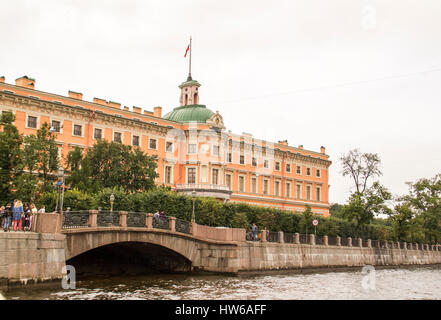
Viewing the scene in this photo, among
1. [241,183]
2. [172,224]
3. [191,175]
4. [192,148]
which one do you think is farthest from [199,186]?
[172,224]

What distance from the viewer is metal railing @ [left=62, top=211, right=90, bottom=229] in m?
22.0

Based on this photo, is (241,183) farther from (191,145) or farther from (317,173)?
(317,173)

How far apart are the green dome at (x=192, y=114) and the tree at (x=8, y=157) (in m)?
29.0

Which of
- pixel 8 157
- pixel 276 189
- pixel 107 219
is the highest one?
pixel 276 189

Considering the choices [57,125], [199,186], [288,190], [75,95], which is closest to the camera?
[57,125]

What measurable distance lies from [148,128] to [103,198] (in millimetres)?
22468

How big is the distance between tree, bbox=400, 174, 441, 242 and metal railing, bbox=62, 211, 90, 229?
168 feet

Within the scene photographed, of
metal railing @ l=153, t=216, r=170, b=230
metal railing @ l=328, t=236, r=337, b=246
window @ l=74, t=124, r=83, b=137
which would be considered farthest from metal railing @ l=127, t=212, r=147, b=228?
window @ l=74, t=124, r=83, b=137

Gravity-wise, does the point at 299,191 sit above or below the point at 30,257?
above

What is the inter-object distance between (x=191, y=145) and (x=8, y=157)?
27.4 metres

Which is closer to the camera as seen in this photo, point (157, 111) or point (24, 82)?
point (24, 82)

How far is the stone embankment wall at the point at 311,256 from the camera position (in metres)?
30.5

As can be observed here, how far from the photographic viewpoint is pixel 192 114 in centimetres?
6103

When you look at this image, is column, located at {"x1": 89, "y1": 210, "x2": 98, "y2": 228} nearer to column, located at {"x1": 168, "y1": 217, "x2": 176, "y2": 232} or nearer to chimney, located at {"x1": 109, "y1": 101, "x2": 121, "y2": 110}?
column, located at {"x1": 168, "y1": 217, "x2": 176, "y2": 232}
